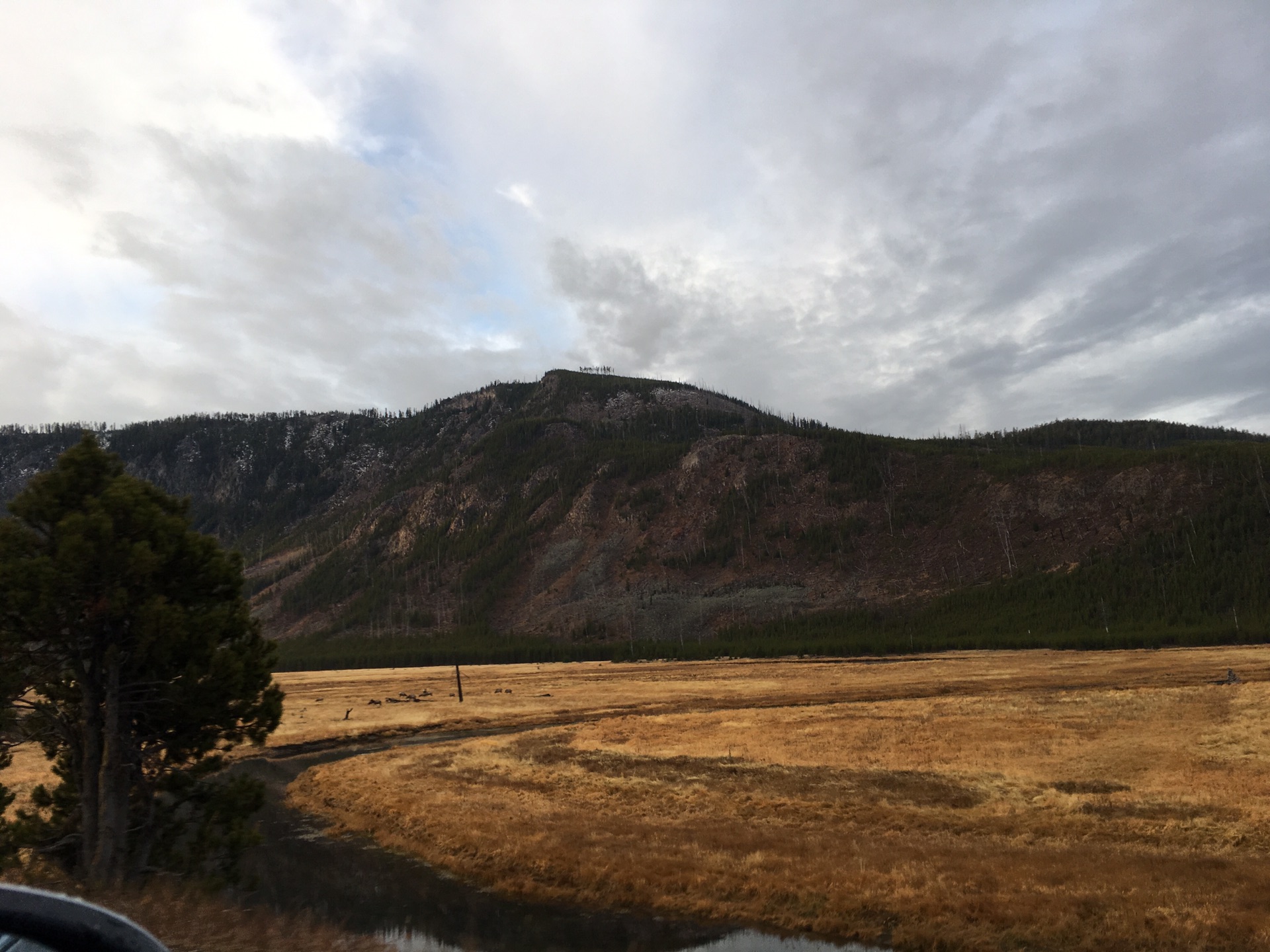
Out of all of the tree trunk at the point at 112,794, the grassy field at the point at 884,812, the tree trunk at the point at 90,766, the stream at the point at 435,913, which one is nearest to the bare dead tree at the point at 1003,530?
the grassy field at the point at 884,812

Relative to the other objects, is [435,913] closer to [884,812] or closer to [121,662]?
[121,662]

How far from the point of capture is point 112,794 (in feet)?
57.8

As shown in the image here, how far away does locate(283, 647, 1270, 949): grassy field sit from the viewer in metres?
18.9

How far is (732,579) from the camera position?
193500 mm

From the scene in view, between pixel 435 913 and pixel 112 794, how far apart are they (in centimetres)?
934

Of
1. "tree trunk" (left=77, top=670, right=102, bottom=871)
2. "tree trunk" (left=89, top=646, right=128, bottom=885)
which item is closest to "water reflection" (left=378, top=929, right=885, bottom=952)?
"tree trunk" (left=89, top=646, right=128, bottom=885)

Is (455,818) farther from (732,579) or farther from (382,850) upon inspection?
(732,579)

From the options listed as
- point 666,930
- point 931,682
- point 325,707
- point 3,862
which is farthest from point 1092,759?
point 325,707

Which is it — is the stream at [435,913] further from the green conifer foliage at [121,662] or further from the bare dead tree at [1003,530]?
the bare dead tree at [1003,530]

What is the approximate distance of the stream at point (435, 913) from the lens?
→ 62.6 feet

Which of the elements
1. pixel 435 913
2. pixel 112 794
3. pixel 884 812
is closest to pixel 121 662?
pixel 112 794

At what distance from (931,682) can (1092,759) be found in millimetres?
45060

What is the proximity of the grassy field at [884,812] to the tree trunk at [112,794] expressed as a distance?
1085 cm

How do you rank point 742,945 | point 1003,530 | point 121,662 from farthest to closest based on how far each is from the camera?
1. point 1003,530
2. point 742,945
3. point 121,662
